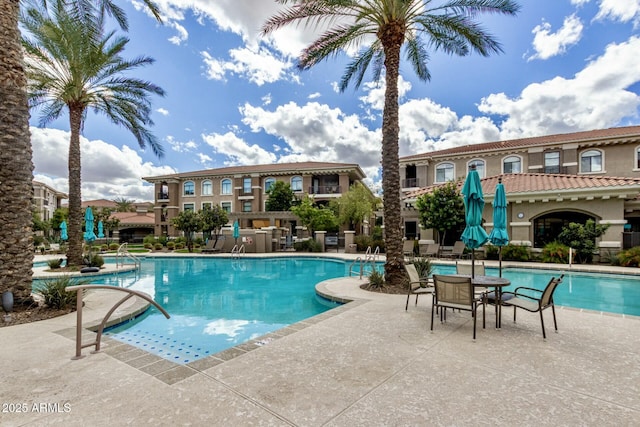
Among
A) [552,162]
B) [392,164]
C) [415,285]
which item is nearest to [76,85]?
[392,164]

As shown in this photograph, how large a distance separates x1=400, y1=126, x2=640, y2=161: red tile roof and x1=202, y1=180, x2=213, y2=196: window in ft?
78.2

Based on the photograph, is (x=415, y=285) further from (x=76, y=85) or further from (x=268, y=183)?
(x=268, y=183)

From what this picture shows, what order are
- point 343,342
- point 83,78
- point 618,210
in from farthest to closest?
1. point 618,210
2. point 83,78
3. point 343,342

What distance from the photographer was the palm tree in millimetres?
9164

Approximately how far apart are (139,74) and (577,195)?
2307 cm

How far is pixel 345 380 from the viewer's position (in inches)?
134

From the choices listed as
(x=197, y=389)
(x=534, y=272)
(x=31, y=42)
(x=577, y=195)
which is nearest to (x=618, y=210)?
(x=577, y=195)

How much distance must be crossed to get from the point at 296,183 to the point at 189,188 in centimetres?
1484

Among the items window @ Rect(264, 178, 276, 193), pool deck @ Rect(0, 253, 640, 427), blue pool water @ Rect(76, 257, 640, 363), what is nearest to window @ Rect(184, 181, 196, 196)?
window @ Rect(264, 178, 276, 193)

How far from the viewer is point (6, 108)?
606 centimetres

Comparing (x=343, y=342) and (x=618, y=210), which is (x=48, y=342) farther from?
(x=618, y=210)

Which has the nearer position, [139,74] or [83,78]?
[83,78]

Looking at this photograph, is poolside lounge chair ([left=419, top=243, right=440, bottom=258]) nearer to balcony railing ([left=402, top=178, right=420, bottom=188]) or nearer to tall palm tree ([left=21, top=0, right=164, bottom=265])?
balcony railing ([left=402, top=178, right=420, bottom=188])

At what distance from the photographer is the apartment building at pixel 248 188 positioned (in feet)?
109
